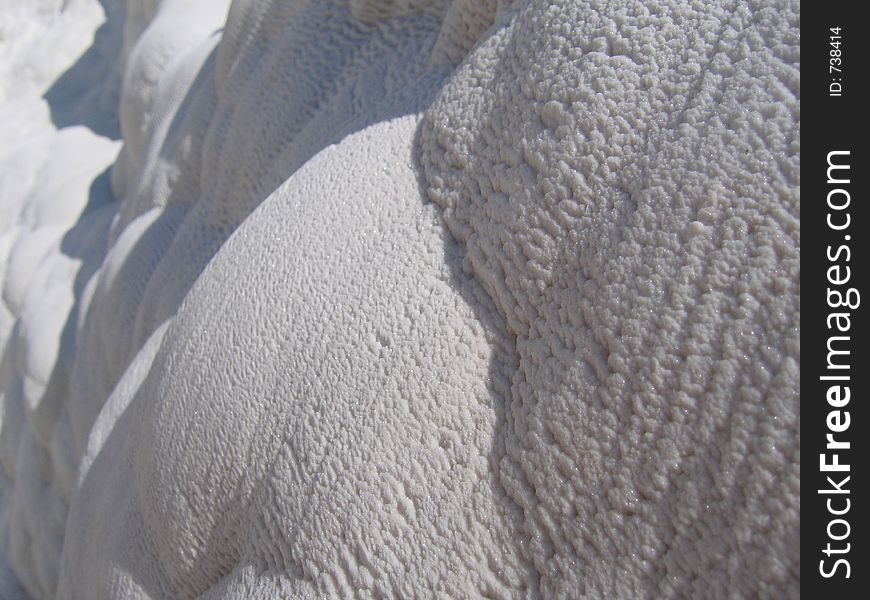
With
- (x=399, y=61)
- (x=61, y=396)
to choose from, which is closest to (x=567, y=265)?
(x=399, y=61)

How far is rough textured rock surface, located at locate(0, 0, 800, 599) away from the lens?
360 mm

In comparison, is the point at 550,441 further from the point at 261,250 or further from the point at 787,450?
the point at 261,250

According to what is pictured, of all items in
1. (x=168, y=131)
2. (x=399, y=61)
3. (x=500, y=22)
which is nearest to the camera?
(x=500, y=22)

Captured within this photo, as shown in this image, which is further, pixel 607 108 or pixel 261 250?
pixel 261 250

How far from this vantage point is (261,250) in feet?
2.04

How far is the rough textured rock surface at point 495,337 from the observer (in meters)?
0.36

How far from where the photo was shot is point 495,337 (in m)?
0.47
